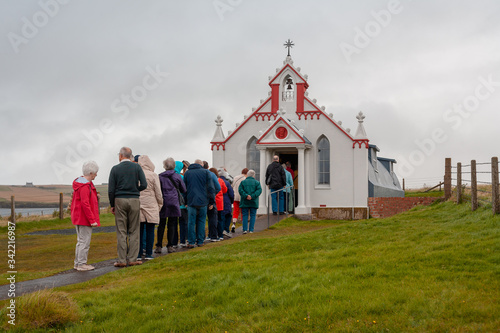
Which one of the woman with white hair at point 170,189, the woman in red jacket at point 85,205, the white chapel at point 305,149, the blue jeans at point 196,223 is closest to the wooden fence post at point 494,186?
the blue jeans at point 196,223

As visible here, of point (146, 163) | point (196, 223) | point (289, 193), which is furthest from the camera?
point (289, 193)

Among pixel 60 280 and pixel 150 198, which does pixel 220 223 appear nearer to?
pixel 150 198

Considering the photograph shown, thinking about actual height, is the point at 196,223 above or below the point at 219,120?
below

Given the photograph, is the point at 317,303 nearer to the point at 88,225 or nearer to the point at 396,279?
the point at 396,279

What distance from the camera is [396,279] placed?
7.05m

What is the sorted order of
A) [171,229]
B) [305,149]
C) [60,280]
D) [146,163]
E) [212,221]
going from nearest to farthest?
1. [60,280]
2. [146,163]
3. [171,229]
4. [212,221]
5. [305,149]

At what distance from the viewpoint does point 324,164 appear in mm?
24359

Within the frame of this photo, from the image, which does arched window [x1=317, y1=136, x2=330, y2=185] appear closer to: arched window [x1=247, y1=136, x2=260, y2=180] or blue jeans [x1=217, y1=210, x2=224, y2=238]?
arched window [x1=247, y1=136, x2=260, y2=180]

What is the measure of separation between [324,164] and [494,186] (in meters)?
12.9

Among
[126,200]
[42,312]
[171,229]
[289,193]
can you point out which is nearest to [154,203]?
[126,200]

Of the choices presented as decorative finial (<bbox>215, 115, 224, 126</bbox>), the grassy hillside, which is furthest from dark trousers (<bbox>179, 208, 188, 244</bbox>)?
decorative finial (<bbox>215, 115, 224, 126</bbox>)

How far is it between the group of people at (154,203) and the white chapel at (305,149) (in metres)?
6.85

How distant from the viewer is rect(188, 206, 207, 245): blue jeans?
13078 mm

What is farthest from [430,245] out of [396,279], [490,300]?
[490,300]
